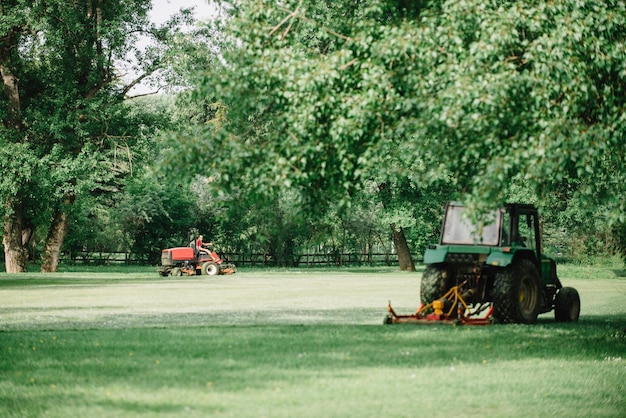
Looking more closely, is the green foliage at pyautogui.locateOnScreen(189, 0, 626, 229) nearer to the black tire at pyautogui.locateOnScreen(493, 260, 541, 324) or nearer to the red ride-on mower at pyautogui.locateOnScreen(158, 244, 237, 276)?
the black tire at pyautogui.locateOnScreen(493, 260, 541, 324)

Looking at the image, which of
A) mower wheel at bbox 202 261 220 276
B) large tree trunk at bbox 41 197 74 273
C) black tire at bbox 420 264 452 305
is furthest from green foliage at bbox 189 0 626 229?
large tree trunk at bbox 41 197 74 273

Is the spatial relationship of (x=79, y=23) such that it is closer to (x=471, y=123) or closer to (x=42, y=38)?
(x=42, y=38)

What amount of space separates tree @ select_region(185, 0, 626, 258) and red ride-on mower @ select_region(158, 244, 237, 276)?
32.3 meters

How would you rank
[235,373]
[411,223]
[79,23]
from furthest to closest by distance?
1. [411,223]
2. [79,23]
3. [235,373]

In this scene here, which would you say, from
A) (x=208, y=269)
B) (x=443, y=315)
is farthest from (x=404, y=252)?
(x=443, y=315)

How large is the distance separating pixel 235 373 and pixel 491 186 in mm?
4016

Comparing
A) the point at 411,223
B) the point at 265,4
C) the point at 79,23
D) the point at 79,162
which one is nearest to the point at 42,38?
the point at 79,23

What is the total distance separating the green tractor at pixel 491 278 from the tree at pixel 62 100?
27471 mm

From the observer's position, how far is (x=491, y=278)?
1819cm

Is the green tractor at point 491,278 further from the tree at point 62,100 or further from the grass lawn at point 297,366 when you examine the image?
the tree at point 62,100

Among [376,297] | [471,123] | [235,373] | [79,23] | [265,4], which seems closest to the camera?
[235,373]

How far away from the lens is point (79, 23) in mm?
42469

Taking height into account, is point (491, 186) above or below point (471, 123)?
below

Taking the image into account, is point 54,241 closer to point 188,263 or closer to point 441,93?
point 188,263
